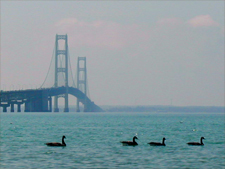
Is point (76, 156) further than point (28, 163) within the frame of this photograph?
Yes

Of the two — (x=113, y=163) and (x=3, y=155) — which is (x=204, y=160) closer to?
(x=113, y=163)

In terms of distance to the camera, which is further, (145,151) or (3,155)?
(145,151)

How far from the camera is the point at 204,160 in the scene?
3109cm

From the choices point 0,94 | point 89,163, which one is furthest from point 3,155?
point 0,94

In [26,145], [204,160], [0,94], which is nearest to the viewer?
[204,160]

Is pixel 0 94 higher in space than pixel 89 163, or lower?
higher

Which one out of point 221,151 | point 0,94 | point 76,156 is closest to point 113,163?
point 76,156

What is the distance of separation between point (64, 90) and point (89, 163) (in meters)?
144

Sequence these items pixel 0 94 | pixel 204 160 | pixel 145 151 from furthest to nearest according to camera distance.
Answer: pixel 0 94
pixel 145 151
pixel 204 160

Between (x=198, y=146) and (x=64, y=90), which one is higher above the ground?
(x=64, y=90)

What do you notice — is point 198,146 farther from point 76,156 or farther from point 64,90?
point 64,90

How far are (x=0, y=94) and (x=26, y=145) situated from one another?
131 m

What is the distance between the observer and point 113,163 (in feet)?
95.1

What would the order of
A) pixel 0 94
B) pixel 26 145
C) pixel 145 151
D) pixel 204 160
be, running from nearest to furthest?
pixel 204 160 → pixel 145 151 → pixel 26 145 → pixel 0 94
